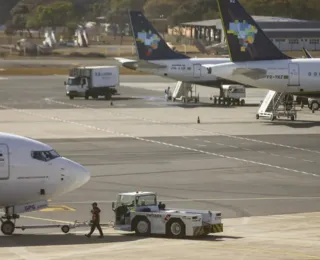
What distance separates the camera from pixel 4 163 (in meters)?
44.3

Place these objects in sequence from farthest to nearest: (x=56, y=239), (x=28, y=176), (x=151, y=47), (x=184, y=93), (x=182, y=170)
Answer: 1. (x=151, y=47)
2. (x=184, y=93)
3. (x=182, y=170)
4. (x=28, y=176)
5. (x=56, y=239)

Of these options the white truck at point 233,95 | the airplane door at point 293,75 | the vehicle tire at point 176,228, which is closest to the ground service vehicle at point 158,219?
the vehicle tire at point 176,228

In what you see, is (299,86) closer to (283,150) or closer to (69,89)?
(283,150)

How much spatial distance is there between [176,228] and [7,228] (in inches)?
270

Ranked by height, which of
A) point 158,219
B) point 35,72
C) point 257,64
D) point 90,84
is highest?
point 35,72

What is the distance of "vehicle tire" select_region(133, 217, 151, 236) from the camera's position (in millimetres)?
45000

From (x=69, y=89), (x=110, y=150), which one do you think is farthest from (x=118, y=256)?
(x=69, y=89)

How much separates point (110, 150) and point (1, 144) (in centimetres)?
3376

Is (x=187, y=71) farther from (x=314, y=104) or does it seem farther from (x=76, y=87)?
(x=314, y=104)

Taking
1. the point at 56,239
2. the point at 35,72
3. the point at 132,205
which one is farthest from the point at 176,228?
the point at 35,72

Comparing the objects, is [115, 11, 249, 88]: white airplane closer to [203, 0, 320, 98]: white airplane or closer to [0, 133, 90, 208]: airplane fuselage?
[203, 0, 320, 98]: white airplane

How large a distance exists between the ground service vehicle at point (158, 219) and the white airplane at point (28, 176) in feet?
7.49

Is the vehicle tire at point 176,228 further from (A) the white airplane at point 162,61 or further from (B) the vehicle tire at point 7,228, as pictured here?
(A) the white airplane at point 162,61

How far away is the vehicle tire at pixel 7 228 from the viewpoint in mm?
44594
